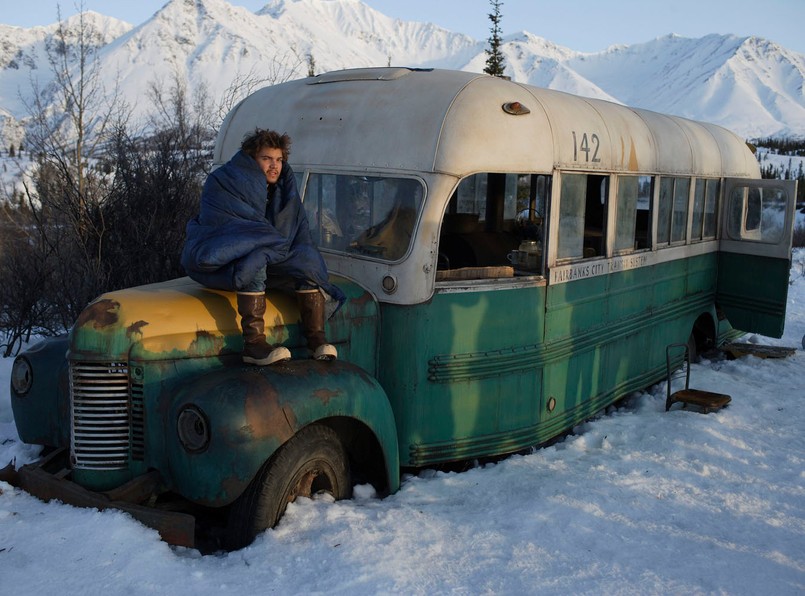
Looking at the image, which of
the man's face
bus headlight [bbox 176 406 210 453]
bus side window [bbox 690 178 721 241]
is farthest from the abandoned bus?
the man's face

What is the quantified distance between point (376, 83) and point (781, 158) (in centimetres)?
6536

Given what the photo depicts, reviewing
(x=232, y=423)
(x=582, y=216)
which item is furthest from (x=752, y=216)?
(x=232, y=423)

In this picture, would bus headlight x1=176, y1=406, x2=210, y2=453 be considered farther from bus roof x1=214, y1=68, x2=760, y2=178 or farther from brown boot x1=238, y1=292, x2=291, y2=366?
bus roof x1=214, y1=68, x2=760, y2=178

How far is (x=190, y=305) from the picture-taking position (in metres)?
3.94

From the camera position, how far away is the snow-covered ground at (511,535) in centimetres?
340

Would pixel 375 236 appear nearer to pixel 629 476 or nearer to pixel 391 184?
pixel 391 184

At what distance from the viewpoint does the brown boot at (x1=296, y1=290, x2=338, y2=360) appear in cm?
412

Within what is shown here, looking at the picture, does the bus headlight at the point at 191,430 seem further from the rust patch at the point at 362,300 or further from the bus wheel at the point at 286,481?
the rust patch at the point at 362,300

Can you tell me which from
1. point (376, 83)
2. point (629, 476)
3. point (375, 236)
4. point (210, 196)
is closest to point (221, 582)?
point (210, 196)

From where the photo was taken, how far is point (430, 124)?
4668 mm

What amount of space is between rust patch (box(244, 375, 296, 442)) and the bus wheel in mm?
205

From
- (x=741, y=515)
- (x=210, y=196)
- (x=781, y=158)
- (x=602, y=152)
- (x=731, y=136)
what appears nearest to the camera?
(x=210, y=196)

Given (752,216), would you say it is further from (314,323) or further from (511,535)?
(314,323)

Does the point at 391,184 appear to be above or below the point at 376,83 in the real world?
below
